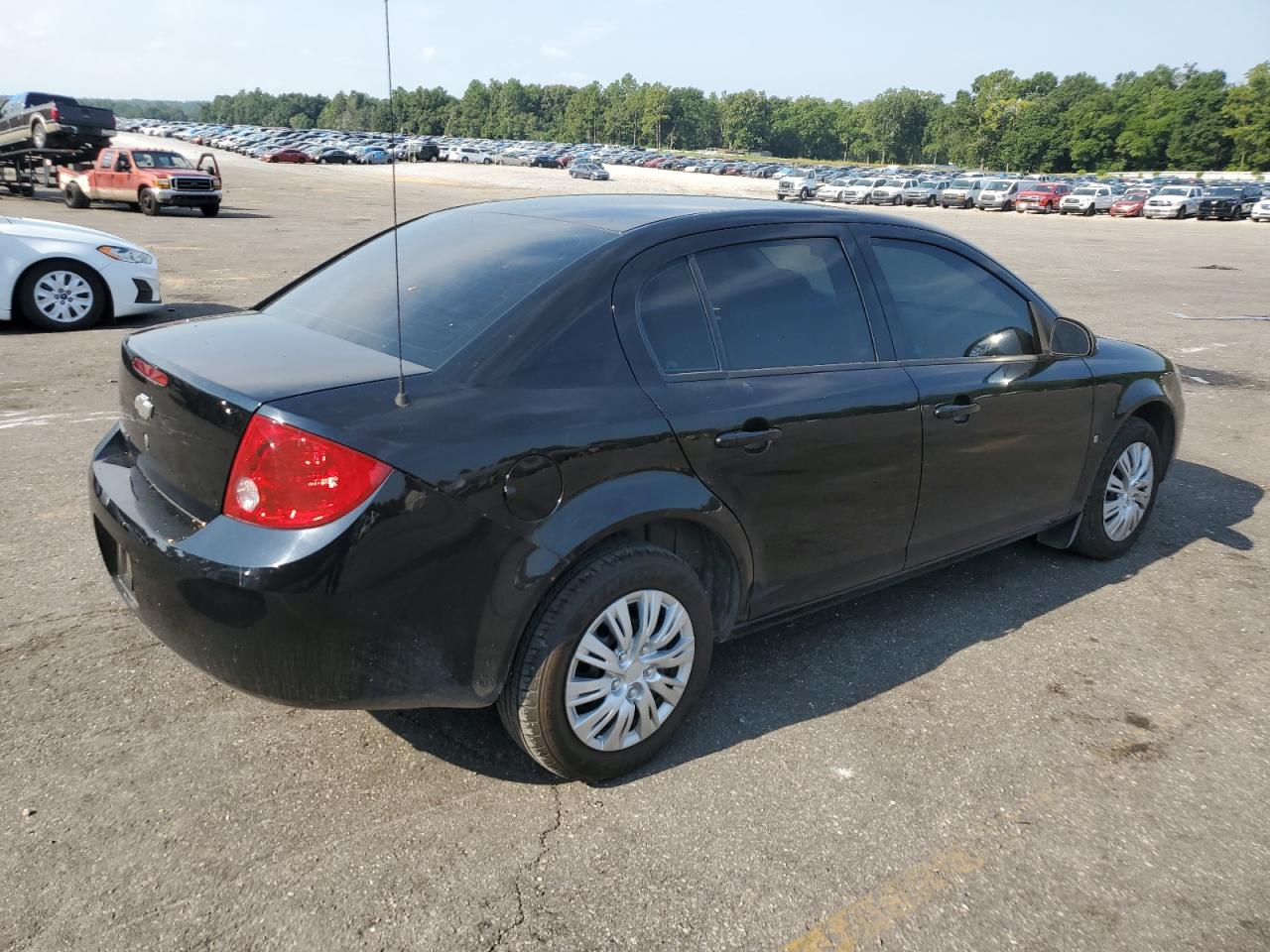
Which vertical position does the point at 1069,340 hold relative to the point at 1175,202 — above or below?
above

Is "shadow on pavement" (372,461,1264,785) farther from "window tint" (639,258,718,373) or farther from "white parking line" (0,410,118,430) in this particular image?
"white parking line" (0,410,118,430)

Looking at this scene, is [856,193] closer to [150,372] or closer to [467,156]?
[150,372]

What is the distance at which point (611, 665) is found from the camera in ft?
9.58

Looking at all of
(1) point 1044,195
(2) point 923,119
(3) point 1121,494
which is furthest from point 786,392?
(2) point 923,119

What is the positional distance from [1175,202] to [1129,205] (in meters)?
2.04

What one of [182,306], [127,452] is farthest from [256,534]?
[182,306]

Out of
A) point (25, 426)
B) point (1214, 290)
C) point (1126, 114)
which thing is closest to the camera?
point (25, 426)

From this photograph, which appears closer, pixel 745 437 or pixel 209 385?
pixel 209 385

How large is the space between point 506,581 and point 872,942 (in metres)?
1.27

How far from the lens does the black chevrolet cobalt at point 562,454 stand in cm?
254

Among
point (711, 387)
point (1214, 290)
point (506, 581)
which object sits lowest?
point (1214, 290)

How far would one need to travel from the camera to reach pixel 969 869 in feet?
8.89

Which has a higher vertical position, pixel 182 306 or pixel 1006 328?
pixel 1006 328

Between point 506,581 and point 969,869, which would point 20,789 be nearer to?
point 506,581
